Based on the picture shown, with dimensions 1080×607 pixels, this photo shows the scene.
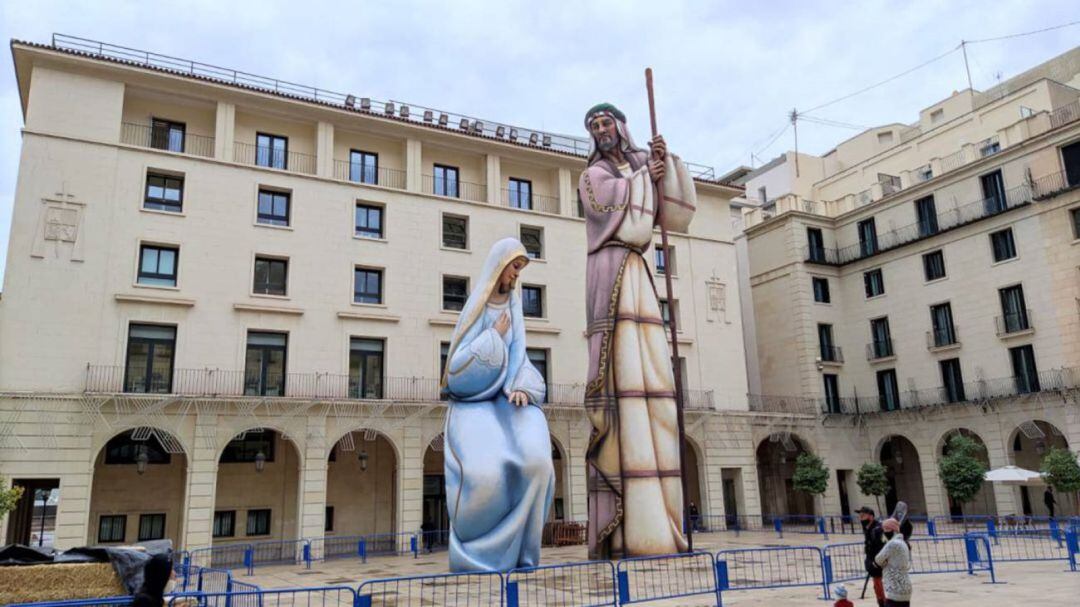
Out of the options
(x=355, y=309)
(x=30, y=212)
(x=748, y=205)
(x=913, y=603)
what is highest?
(x=748, y=205)

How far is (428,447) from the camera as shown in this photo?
28875 mm

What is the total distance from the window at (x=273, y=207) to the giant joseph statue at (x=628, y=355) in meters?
13.7

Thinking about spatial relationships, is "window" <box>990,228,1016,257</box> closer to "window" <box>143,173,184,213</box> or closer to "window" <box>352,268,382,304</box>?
"window" <box>352,268,382,304</box>

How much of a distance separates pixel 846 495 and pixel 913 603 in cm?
2746

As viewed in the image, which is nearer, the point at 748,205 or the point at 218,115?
the point at 218,115

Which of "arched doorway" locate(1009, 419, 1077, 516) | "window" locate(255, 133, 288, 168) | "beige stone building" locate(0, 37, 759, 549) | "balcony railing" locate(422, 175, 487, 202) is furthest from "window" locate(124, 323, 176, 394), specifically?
"arched doorway" locate(1009, 419, 1077, 516)

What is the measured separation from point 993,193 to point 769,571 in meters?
25.0

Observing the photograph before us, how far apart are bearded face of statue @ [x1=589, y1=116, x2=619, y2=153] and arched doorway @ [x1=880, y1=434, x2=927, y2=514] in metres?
25.7

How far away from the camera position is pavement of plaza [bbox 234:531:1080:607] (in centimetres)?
1195

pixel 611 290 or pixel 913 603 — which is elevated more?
pixel 611 290

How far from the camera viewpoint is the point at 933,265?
118 feet

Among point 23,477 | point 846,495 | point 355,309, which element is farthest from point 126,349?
point 846,495

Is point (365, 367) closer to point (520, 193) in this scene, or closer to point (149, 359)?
point (149, 359)

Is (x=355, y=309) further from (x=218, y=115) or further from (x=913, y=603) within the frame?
(x=913, y=603)
